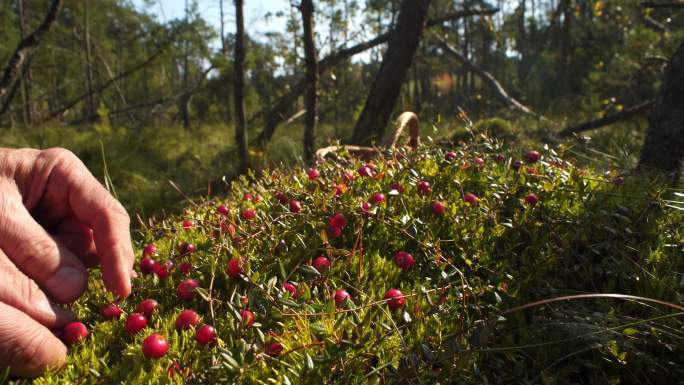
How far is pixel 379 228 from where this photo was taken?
1.69 meters

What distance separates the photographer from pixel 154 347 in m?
1.06

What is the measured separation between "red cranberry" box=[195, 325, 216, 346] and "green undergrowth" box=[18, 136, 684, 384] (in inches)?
1.3

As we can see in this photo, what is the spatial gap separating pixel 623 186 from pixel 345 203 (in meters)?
1.26

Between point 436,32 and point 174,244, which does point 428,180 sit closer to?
point 174,244

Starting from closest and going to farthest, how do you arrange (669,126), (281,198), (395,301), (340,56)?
(395,301)
(281,198)
(669,126)
(340,56)

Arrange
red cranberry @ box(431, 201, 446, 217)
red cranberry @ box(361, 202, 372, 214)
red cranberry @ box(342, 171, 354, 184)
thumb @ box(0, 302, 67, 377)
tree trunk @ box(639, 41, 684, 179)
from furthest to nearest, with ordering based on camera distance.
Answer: tree trunk @ box(639, 41, 684, 179) → red cranberry @ box(342, 171, 354, 184) → red cranberry @ box(431, 201, 446, 217) → red cranberry @ box(361, 202, 372, 214) → thumb @ box(0, 302, 67, 377)

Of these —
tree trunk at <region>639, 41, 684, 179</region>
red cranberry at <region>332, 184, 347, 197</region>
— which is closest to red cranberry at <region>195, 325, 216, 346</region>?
red cranberry at <region>332, 184, 347, 197</region>

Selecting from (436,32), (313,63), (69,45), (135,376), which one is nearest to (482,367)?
(135,376)

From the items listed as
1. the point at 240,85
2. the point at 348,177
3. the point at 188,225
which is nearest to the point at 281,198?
the point at 348,177

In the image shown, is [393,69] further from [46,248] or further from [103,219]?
[46,248]

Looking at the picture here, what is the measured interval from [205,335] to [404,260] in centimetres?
66

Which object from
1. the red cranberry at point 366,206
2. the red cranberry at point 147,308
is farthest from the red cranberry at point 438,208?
the red cranberry at point 147,308

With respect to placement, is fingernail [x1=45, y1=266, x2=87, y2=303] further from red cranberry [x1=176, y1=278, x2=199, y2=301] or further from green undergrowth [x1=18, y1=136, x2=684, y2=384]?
red cranberry [x1=176, y1=278, x2=199, y2=301]

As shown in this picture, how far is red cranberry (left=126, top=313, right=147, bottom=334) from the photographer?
1175mm
